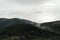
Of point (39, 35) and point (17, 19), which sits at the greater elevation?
point (17, 19)

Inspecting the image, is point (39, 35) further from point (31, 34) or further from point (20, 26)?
point (20, 26)

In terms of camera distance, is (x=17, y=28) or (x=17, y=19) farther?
(x=17, y=19)

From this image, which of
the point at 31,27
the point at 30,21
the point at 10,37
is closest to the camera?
the point at 10,37

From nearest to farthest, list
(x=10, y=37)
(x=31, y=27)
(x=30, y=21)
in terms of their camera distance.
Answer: (x=10, y=37) < (x=31, y=27) < (x=30, y=21)

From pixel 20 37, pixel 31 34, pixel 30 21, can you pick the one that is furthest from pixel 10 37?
pixel 30 21

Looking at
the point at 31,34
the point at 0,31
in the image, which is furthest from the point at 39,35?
the point at 0,31

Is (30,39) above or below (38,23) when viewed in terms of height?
below

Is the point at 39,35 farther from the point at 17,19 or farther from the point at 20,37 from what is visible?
the point at 17,19

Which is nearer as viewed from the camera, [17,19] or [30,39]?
[30,39]
